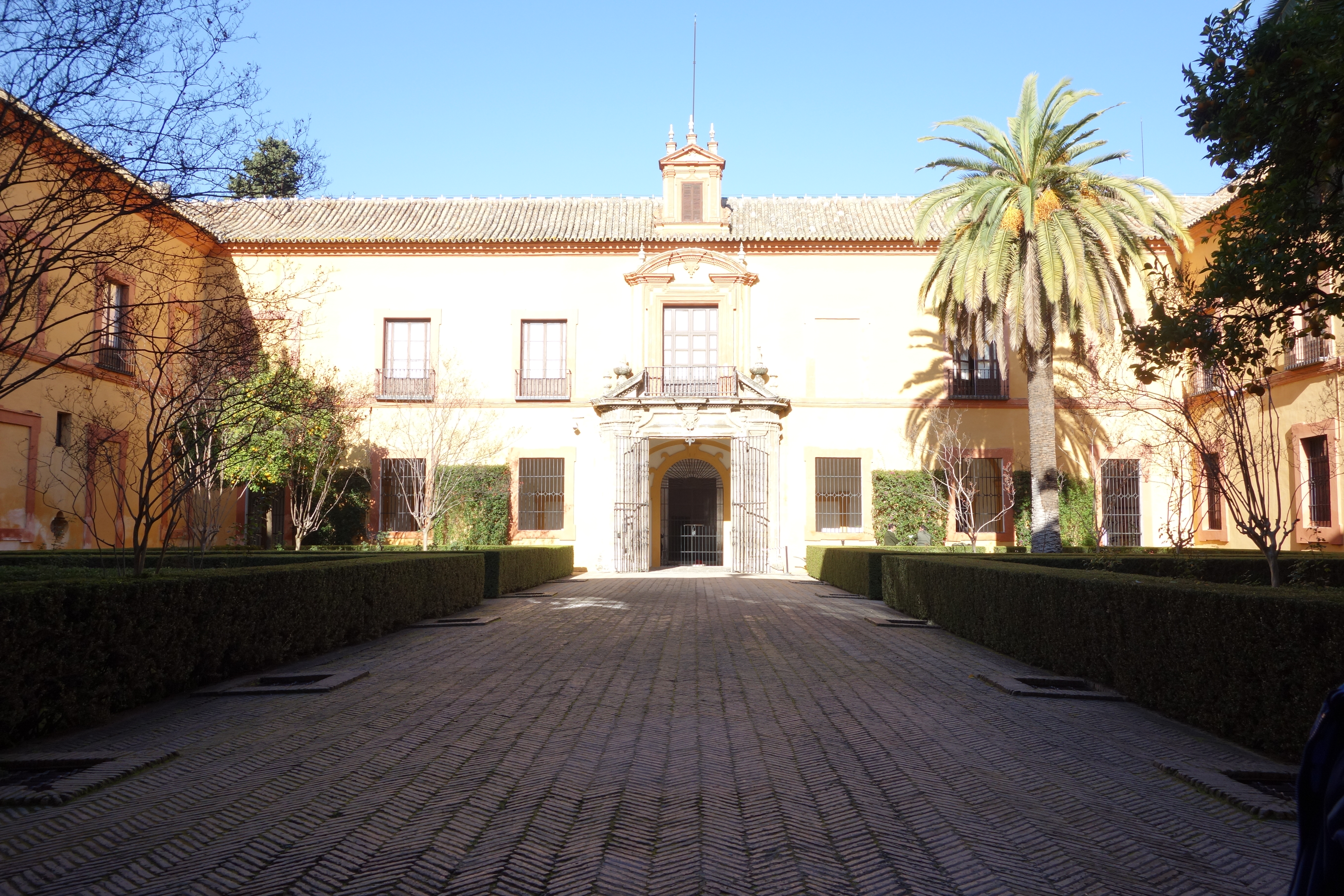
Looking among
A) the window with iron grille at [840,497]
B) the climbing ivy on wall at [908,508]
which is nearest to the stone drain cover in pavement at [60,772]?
the window with iron grille at [840,497]

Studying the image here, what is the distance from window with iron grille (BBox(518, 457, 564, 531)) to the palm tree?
10.2 m

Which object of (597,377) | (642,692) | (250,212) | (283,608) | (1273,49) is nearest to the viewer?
(1273,49)

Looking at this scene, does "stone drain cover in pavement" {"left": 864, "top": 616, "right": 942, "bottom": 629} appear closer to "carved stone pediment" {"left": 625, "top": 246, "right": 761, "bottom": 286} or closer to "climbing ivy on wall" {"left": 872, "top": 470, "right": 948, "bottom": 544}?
"climbing ivy on wall" {"left": 872, "top": 470, "right": 948, "bottom": 544}

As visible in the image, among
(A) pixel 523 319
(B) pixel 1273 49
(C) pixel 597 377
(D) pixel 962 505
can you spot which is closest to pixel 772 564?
(D) pixel 962 505

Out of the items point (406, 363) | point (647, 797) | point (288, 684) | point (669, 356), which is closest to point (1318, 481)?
point (669, 356)

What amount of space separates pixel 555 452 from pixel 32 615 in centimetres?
1770

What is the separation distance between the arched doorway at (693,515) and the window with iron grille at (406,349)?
22.3 ft

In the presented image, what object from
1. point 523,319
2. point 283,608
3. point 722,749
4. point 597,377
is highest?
point 523,319

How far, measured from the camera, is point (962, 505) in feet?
72.3

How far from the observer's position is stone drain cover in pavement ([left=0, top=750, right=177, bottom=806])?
3.97m

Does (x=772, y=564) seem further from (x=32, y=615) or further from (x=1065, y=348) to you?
(x=32, y=615)

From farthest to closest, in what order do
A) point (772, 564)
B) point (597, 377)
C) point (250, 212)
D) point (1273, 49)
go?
point (250, 212)
point (597, 377)
point (772, 564)
point (1273, 49)

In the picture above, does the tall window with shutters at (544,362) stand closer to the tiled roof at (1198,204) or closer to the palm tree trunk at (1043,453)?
the palm tree trunk at (1043,453)

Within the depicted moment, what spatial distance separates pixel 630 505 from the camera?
21562 millimetres
